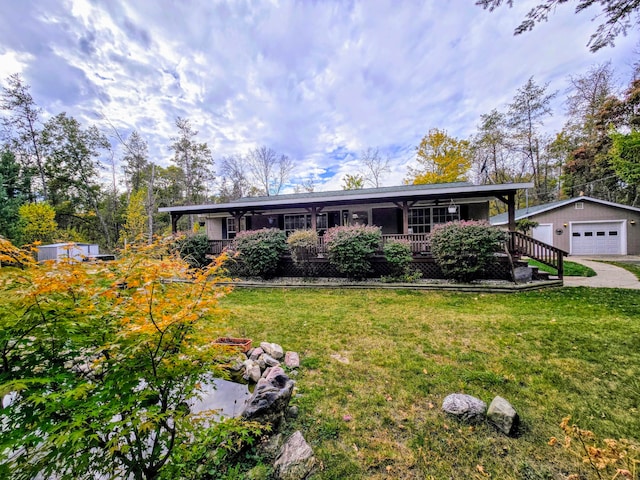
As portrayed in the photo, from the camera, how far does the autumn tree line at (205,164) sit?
57.5ft

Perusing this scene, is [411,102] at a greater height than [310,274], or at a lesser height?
greater

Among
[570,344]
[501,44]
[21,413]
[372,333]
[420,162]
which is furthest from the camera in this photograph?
[420,162]

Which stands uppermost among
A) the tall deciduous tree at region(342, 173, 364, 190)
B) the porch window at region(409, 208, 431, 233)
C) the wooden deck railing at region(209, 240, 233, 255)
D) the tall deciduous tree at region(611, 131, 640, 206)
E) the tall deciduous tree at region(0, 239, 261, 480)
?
the tall deciduous tree at region(342, 173, 364, 190)

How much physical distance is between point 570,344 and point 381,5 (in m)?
9.84

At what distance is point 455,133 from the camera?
63.6ft

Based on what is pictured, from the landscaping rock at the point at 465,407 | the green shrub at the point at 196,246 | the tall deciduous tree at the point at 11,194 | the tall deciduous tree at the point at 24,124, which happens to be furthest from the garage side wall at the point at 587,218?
the tall deciduous tree at the point at 24,124

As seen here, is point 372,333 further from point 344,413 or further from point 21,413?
point 21,413

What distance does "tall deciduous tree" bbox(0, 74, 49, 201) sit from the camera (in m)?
18.3

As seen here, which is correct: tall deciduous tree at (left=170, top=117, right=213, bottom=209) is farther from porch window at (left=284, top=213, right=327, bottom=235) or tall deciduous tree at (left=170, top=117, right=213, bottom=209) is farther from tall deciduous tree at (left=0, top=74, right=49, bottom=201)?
porch window at (left=284, top=213, right=327, bottom=235)

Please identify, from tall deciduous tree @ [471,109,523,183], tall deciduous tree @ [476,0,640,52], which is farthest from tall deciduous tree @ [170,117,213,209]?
tall deciduous tree @ [471,109,523,183]

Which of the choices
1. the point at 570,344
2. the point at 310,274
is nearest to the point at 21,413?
the point at 570,344

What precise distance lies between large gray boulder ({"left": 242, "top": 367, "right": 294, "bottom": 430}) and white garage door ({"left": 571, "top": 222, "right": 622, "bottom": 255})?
20369 millimetres

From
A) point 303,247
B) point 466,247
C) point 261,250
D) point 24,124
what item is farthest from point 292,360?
point 24,124

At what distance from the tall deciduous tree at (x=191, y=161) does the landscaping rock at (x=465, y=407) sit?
27.5 meters
